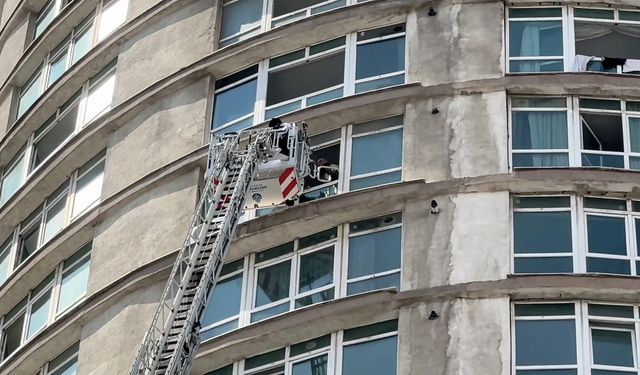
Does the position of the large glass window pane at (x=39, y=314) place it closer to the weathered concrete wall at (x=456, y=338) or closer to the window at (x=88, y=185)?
the window at (x=88, y=185)

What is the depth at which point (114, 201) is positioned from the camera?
41.3m

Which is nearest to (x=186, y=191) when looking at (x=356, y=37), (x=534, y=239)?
(x=356, y=37)

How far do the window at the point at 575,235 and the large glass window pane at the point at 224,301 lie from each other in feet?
18.3

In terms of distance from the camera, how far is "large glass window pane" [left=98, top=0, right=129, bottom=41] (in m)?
45.5

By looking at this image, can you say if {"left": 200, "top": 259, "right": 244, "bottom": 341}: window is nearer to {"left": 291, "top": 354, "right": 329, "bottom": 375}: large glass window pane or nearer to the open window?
{"left": 291, "top": 354, "right": 329, "bottom": 375}: large glass window pane

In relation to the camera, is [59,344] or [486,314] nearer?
[486,314]

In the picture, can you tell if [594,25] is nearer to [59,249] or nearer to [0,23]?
[59,249]

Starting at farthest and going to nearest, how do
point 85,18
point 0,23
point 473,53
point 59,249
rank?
point 0,23
point 85,18
point 59,249
point 473,53

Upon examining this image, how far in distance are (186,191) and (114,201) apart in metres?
1.96

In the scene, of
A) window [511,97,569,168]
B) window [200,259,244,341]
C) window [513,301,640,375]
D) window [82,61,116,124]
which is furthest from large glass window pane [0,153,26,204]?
window [513,301,640,375]

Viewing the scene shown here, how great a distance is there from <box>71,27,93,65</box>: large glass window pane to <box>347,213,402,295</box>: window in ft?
36.4

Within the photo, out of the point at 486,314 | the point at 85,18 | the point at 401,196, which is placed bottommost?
the point at 486,314

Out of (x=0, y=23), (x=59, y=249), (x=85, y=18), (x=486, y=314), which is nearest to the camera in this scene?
(x=486, y=314)

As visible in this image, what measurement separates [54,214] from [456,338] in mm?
12419
